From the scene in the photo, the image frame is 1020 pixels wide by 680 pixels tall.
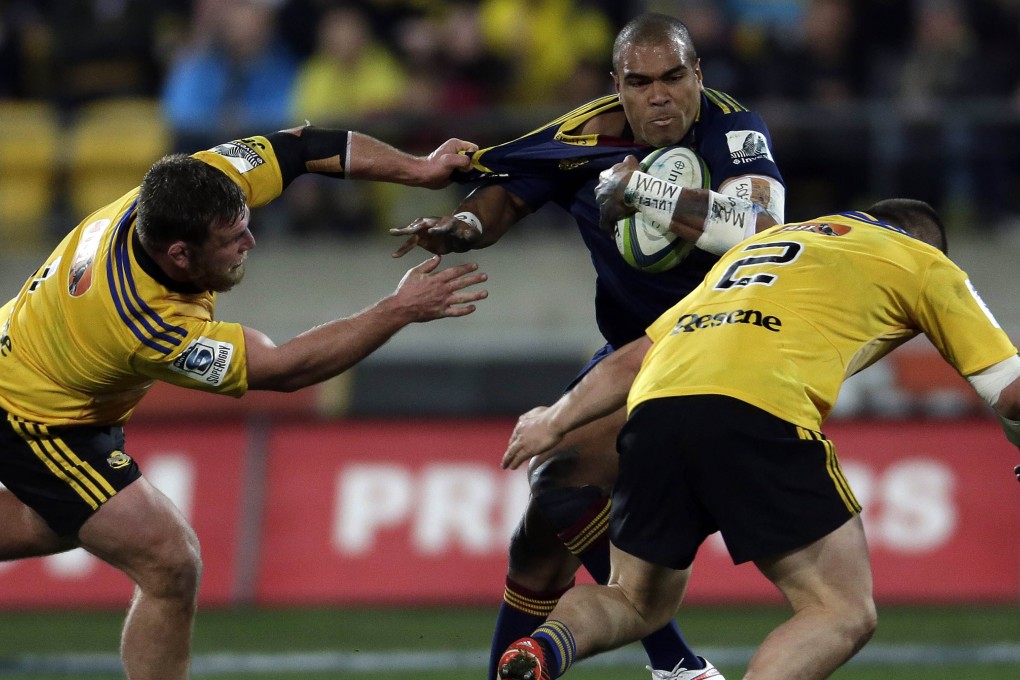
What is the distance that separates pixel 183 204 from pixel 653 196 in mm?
1750

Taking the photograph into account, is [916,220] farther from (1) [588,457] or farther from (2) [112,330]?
(2) [112,330]

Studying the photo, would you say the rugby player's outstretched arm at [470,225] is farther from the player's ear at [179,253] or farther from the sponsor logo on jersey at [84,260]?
the sponsor logo on jersey at [84,260]

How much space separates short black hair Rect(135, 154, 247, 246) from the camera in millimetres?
5781

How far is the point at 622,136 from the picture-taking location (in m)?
6.61

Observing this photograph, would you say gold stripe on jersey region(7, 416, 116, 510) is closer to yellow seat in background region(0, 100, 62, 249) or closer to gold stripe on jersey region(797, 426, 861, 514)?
gold stripe on jersey region(797, 426, 861, 514)

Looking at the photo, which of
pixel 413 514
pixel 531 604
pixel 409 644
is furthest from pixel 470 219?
pixel 413 514

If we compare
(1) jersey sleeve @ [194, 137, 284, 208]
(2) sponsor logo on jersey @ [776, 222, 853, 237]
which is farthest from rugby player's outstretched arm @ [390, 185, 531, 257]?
(2) sponsor logo on jersey @ [776, 222, 853, 237]

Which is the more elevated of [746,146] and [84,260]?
[746,146]

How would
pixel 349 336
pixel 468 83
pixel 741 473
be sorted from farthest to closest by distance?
pixel 468 83 → pixel 349 336 → pixel 741 473

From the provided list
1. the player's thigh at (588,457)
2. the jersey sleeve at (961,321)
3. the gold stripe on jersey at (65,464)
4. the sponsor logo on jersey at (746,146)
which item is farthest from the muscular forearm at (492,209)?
the jersey sleeve at (961,321)

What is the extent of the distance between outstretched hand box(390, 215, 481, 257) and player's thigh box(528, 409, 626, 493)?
0.93 metres

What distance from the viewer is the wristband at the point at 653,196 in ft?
19.3

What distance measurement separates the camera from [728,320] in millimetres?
5273

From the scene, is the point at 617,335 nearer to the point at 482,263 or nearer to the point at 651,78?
the point at 651,78
